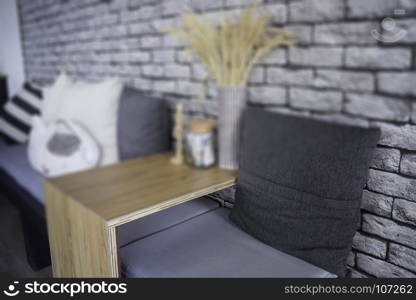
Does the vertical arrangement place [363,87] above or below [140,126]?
above

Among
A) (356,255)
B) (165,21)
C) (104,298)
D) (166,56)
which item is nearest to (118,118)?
(166,56)

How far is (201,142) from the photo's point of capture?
1.20 m

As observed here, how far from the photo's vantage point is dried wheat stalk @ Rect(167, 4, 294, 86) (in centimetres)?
110

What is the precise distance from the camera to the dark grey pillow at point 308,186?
84 centimetres

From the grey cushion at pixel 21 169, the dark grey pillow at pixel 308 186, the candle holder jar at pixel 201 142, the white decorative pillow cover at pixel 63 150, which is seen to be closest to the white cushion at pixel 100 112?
the white decorative pillow cover at pixel 63 150

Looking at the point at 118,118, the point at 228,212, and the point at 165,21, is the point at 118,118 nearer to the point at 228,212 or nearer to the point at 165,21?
the point at 165,21

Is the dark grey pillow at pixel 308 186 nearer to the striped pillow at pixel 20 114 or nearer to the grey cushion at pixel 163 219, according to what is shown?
the grey cushion at pixel 163 219

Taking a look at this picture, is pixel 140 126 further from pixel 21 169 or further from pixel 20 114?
pixel 20 114

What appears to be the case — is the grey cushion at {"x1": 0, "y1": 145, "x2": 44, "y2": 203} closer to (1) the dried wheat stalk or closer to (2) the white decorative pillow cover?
Result: (2) the white decorative pillow cover

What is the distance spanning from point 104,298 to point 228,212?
0.43 m

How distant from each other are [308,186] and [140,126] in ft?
2.59

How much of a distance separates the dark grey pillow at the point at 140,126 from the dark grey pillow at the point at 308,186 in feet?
1.91

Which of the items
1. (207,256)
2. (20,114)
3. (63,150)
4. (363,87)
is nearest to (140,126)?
(63,150)

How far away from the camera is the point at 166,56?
1565 mm
